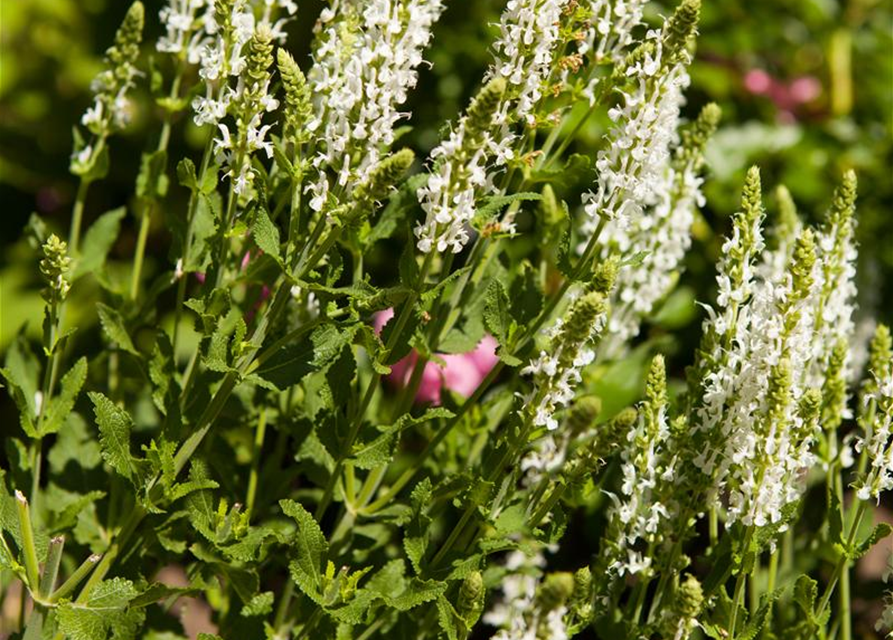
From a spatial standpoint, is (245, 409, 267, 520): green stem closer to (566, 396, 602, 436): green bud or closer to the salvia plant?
the salvia plant

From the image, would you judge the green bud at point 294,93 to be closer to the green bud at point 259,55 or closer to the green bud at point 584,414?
the green bud at point 259,55

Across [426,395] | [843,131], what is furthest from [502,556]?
[843,131]

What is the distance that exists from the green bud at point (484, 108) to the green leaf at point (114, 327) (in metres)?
0.40

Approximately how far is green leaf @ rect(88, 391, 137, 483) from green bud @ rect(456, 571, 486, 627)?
26cm

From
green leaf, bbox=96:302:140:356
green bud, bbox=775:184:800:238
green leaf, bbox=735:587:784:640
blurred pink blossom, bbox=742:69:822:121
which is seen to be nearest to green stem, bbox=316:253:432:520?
green leaf, bbox=96:302:140:356

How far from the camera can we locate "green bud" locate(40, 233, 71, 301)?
0.79 metres

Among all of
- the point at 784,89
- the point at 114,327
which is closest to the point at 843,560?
the point at 114,327

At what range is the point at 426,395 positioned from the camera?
1218mm

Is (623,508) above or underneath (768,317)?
underneath

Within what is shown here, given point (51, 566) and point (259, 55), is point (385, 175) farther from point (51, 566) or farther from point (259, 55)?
point (51, 566)

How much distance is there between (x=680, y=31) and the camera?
75 centimetres

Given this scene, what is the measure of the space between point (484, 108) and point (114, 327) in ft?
1.41

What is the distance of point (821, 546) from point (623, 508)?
0.28m

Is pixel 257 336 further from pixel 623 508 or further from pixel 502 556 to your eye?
pixel 502 556
